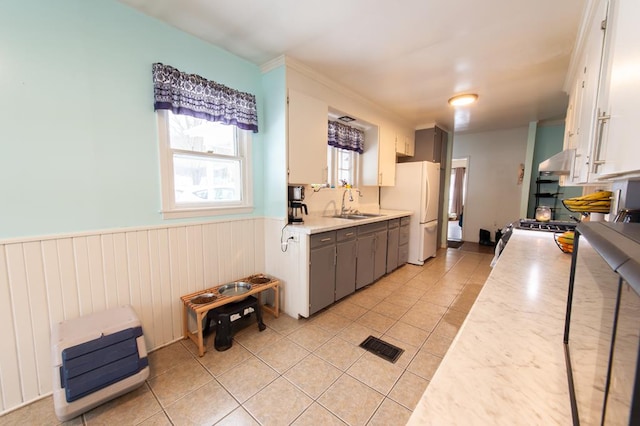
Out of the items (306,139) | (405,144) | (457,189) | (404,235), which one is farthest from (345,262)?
(457,189)

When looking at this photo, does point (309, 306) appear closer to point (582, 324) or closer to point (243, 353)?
point (243, 353)

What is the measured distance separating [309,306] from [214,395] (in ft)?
3.45

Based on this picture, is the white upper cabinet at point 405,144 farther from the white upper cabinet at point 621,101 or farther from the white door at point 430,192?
the white upper cabinet at point 621,101

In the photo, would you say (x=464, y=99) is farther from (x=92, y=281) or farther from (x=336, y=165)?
(x=92, y=281)

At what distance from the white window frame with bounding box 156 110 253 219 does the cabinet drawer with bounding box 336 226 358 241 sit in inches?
38.7

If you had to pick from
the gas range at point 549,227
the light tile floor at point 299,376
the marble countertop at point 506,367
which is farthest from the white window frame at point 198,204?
the gas range at point 549,227

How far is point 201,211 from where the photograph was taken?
89.7 inches

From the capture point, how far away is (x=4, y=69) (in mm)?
1416

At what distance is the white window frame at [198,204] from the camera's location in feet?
6.64

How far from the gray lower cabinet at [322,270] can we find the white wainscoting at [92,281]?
2.74 ft

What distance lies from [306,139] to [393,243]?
6.73 feet

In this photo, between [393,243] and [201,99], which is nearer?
[201,99]

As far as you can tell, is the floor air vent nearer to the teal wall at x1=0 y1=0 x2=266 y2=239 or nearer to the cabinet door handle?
the cabinet door handle

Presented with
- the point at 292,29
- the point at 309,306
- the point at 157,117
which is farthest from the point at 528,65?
the point at 157,117
